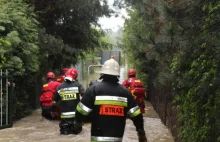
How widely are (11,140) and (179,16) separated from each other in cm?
552

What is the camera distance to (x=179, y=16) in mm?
4625

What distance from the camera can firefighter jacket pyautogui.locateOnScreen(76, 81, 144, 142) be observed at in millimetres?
4559

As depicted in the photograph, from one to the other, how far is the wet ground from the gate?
10.1 inches

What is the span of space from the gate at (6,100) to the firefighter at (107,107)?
17.5 feet

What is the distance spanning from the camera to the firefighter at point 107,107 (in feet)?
15.0

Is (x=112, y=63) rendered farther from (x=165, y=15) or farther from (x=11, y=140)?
(x=11, y=140)

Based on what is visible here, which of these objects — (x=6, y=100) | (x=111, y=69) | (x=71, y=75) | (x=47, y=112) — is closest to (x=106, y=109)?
(x=111, y=69)

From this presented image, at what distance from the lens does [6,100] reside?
9594 millimetres

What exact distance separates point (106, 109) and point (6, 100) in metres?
5.73

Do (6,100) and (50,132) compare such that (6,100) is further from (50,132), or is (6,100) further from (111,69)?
(111,69)

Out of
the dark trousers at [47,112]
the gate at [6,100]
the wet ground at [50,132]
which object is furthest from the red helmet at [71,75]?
the dark trousers at [47,112]

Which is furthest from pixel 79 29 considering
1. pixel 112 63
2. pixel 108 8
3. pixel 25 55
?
pixel 112 63

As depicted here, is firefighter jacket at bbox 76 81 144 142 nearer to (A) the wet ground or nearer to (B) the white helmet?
(B) the white helmet

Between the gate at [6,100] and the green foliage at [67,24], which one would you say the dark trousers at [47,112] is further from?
the green foliage at [67,24]
